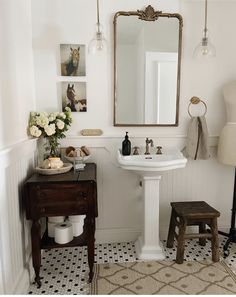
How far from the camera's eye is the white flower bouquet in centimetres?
194

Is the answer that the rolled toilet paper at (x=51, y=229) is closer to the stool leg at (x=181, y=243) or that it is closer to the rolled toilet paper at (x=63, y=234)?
the rolled toilet paper at (x=63, y=234)

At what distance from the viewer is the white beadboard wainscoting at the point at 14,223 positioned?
1406 mm

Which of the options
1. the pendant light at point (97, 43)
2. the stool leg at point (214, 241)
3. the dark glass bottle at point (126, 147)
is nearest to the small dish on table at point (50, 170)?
the dark glass bottle at point (126, 147)

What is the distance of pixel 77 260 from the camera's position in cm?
213

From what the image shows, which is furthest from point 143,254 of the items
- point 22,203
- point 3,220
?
point 3,220

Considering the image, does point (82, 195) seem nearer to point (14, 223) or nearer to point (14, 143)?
point (14, 223)

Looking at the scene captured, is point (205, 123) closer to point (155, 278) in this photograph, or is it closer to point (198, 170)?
point (198, 170)

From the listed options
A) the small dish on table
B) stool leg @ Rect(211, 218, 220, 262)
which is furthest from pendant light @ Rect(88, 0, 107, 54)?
stool leg @ Rect(211, 218, 220, 262)

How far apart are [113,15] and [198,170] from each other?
64.7 inches

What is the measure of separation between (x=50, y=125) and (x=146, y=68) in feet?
3.31

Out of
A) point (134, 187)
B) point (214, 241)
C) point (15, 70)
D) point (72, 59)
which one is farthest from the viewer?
point (134, 187)

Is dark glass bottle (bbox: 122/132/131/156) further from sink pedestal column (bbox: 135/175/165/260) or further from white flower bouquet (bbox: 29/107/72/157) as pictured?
white flower bouquet (bbox: 29/107/72/157)

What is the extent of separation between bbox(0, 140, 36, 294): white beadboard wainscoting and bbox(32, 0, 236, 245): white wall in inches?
24.3

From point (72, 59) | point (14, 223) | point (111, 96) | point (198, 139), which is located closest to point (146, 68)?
point (111, 96)
